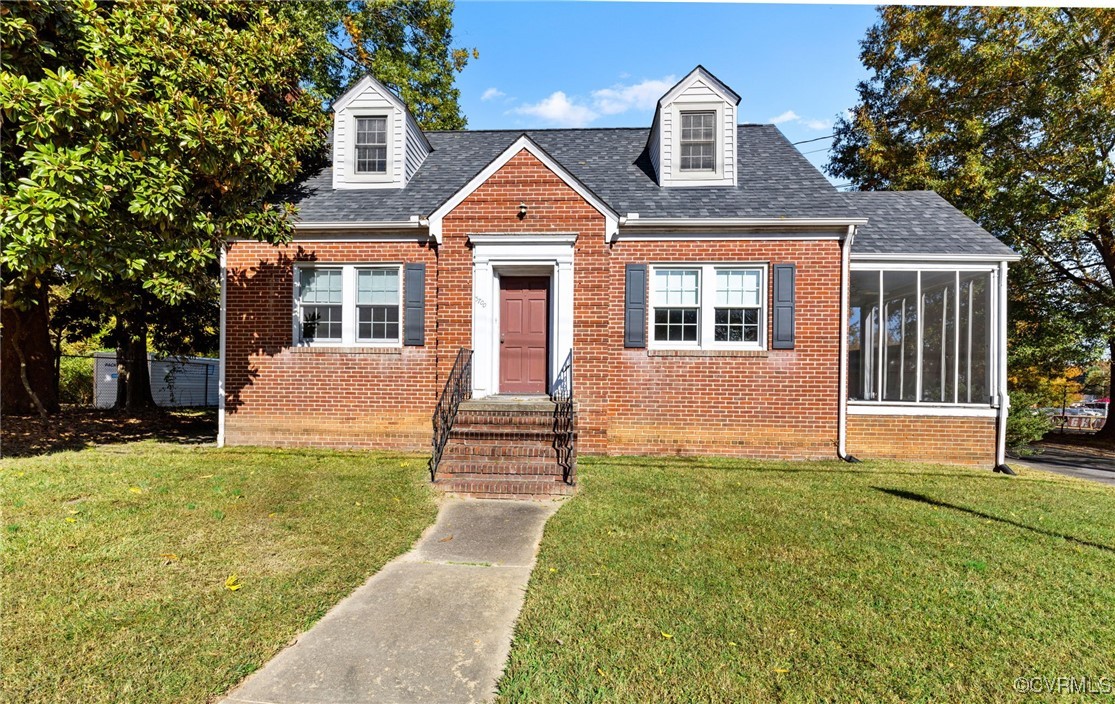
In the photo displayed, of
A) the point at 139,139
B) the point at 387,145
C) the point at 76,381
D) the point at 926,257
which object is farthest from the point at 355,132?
the point at 76,381

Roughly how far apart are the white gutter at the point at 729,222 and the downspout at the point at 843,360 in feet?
1.74

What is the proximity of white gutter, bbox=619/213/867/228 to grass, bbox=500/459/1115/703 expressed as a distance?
4595mm

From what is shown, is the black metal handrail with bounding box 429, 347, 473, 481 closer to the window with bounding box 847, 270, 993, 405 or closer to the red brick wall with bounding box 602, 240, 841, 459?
the red brick wall with bounding box 602, 240, 841, 459

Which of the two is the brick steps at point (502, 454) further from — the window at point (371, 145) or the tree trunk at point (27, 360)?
the tree trunk at point (27, 360)

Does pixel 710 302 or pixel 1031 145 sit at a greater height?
pixel 1031 145

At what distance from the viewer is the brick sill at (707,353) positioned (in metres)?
8.95

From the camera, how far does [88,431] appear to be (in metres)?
10.8

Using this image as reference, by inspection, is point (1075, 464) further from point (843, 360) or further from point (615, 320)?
point (615, 320)

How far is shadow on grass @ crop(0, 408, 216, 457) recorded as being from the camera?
905 centimetres

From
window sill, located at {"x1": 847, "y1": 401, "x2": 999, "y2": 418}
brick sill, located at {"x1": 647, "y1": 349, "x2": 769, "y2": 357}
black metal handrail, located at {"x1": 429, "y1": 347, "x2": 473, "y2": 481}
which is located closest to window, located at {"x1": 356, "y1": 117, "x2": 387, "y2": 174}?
black metal handrail, located at {"x1": 429, "y1": 347, "x2": 473, "y2": 481}

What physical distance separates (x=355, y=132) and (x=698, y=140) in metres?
7.10

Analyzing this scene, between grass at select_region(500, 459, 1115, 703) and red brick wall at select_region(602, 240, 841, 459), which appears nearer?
grass at select_region(500, 459, 1115, 703)

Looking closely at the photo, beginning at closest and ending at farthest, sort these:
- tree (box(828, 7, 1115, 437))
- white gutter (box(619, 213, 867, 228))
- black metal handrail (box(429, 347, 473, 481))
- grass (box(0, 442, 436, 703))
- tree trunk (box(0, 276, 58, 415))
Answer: grass (box(0, 442, 436, 703)), black metal handrail (box(429, 347, 473, 481)), white gutter (box(619, 213, 867, 228)), tree trunk (box(0, 276, 58, 415)), tree (box(828, 7, 1115, 437))

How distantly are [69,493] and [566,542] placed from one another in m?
6.06
